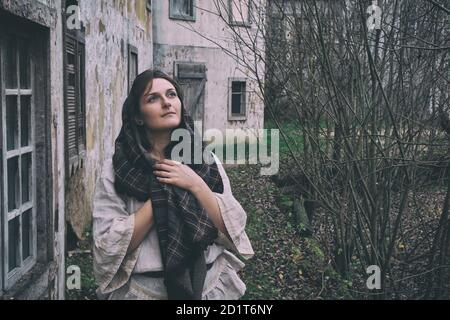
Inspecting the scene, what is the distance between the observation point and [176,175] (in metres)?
2.33

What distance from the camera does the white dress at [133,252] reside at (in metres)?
Result: 2.30

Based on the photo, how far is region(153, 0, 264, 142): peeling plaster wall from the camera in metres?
6.80

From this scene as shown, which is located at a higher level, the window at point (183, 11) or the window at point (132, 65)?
the window at point (183, 11)

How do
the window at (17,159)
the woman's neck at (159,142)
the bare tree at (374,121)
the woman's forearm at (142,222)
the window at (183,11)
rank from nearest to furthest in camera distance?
the woman's forearm at (142,222) < the woman's neck at (159,142) < the window at (17,159) < the bare tree at (374,121) < the window at (183,11)

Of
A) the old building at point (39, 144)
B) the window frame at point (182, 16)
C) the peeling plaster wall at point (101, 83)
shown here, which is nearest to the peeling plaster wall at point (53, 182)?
the old building at point (39, 144)

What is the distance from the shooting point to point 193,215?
2354 mm

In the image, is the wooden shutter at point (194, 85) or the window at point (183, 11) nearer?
the window at point (183, 11)

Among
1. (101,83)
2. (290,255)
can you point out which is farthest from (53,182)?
(290,255)

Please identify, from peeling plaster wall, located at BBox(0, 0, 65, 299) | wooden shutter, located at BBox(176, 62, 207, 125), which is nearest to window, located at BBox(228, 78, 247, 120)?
wooden shutter, located at BBox(176, 62, 207, 125)

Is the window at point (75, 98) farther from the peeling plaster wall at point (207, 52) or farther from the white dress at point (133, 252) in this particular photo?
the peeling plaster wall at point (207, 52)

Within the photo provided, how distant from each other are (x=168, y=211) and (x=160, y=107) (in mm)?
448

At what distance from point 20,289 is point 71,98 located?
6.92ft

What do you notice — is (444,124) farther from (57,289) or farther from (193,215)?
(57,289)
